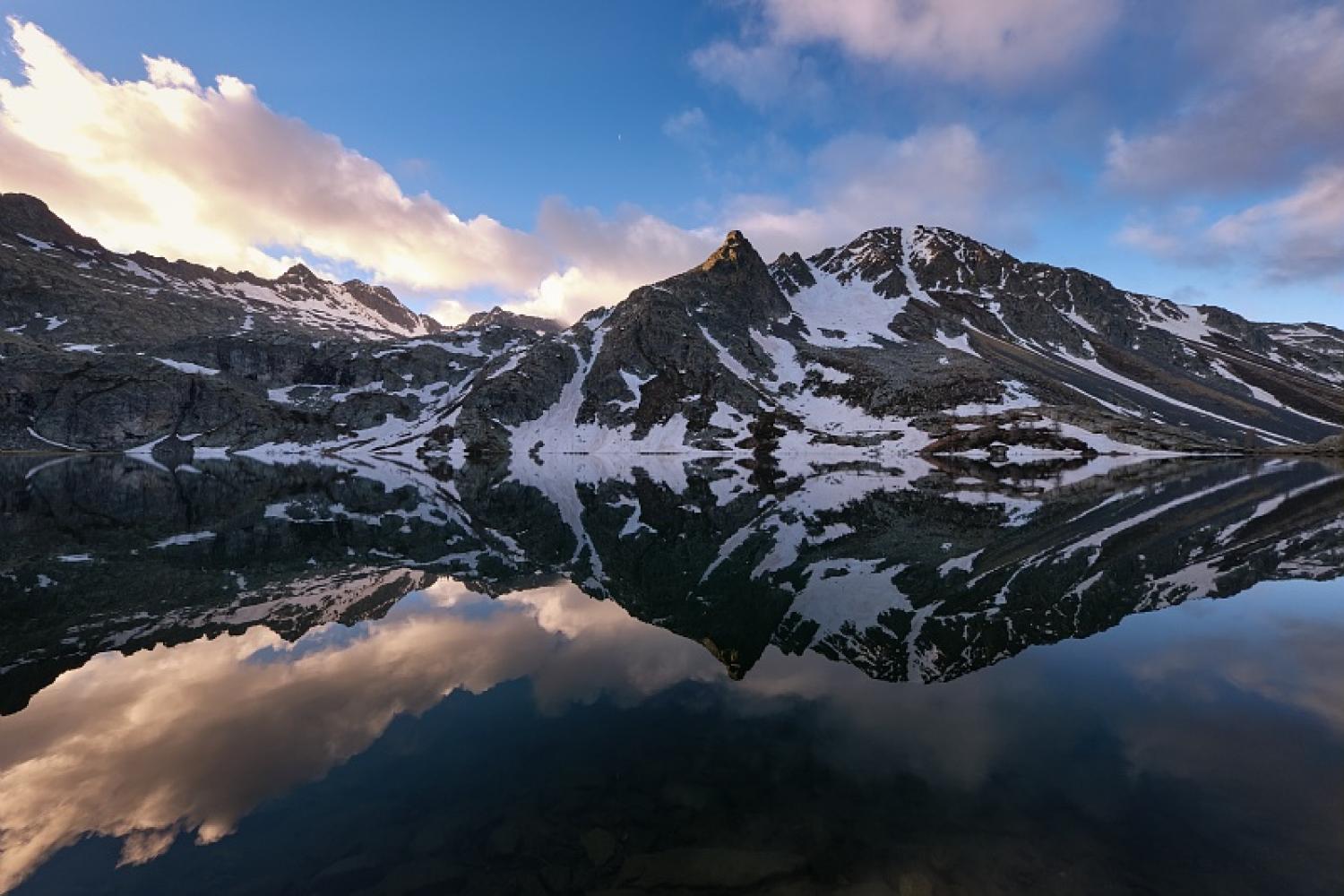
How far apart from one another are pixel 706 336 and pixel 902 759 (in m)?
176

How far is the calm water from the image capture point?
8.18 metres

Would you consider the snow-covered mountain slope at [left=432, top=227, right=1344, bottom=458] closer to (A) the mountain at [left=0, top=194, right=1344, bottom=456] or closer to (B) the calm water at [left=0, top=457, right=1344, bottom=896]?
(A) the mountain at [left=0, top=194, right=1344, bottom=456]

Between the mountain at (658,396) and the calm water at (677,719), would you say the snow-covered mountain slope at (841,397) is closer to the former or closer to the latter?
the mountain at (658,396)

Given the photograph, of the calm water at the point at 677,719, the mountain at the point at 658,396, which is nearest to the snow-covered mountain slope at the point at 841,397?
the mountain at the point at 658,396

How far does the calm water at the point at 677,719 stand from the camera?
818 cm

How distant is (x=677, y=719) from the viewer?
483 inches

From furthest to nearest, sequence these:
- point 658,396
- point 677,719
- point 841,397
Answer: point 658,396
point 841,397
point 677,719

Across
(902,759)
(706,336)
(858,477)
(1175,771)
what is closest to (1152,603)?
(1175,771)

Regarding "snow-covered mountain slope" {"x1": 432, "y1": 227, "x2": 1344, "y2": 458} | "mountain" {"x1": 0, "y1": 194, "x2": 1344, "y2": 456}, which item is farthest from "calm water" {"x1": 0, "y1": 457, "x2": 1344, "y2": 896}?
"snow-covered mountain slope" {"x1": 432, "y1": 227, "x2": 1344, "y2": 458}

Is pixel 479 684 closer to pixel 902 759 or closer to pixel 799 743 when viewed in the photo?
pixel 799 743

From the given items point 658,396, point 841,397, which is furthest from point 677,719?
point 658,396

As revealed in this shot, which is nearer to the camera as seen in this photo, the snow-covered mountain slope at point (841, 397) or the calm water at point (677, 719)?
the calm water at point (677, 719)

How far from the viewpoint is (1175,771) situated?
1027 cm

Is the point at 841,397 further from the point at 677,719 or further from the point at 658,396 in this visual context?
the point at 677,719
